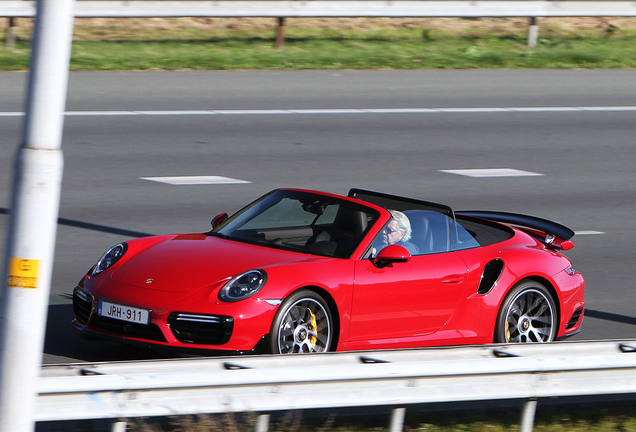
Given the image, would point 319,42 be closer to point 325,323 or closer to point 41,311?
point 325,323

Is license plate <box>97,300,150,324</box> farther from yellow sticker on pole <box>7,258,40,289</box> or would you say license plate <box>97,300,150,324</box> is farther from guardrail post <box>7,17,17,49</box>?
guardrail post <box>7,17,17,49</box>

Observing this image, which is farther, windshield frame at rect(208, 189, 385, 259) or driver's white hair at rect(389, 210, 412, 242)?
driver's white hair at rect(389, 210, 412, 242)

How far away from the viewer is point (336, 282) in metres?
7.41

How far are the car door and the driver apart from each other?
5.7 inches

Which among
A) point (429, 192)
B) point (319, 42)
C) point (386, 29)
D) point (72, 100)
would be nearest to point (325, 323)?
point (429, 192)

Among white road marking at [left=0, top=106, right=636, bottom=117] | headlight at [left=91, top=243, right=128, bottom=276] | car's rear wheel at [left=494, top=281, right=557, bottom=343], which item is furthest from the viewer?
white road marking at [left=0, top=106, right=636, bottom=117]

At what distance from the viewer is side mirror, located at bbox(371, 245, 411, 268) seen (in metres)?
7.64

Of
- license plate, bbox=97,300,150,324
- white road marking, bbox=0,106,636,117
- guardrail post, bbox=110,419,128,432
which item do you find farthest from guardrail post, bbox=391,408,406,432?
white road marking, bbox=0,106,636,117

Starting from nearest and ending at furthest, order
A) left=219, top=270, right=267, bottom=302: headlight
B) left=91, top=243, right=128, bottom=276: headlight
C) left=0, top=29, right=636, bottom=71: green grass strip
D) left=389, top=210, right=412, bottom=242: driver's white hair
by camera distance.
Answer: left=219, top=270, right=267, bottom=302: headlight < left=91, top=243, right=128, bottom=276: headlight < left=389, top=210, right=412, bottom=242: driver's white hair < left=0, top=29, right=636, bottom=71: green grass strip

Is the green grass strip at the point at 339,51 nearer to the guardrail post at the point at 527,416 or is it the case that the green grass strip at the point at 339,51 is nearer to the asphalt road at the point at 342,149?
the asphalt road at the point at 342,149

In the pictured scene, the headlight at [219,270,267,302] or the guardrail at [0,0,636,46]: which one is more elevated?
the guardrail at [0,0,636,46]

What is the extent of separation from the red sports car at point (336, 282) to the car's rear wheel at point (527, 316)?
11mm

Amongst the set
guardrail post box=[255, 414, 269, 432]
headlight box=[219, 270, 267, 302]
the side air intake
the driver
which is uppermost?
the driver

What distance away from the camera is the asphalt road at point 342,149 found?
36.7 feet
